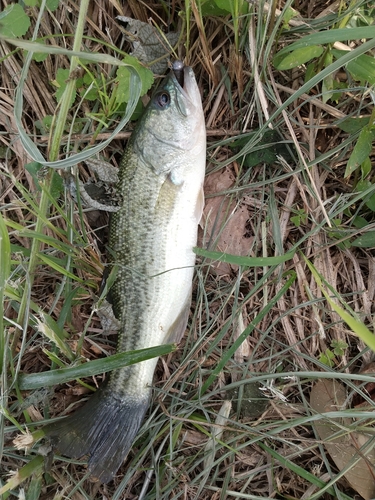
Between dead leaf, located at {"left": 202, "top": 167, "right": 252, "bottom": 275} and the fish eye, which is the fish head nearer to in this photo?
the fish eye

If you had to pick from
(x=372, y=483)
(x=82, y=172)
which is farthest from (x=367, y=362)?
(x=82, y=172)

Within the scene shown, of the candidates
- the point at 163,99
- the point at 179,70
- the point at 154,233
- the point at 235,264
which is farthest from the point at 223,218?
the point at 179,70

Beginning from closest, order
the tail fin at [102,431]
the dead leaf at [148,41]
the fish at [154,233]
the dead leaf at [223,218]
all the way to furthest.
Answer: the tail fin at [102,431]
the fish at [154,233]
the dead leaf at [148,41]
the dead leaf at [223,218]

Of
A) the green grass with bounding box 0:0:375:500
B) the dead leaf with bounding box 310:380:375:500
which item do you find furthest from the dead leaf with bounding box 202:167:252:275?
the dead leaf with bounding box 310:380:375:500

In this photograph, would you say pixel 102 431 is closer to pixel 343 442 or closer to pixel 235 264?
pixel 235 264

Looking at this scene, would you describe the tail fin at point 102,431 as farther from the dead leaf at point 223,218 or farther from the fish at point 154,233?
the dead leaf at point 223,218

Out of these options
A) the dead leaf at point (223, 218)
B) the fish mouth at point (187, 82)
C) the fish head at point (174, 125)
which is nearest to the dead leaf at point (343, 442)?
the dead leaf at point (223, 218)
